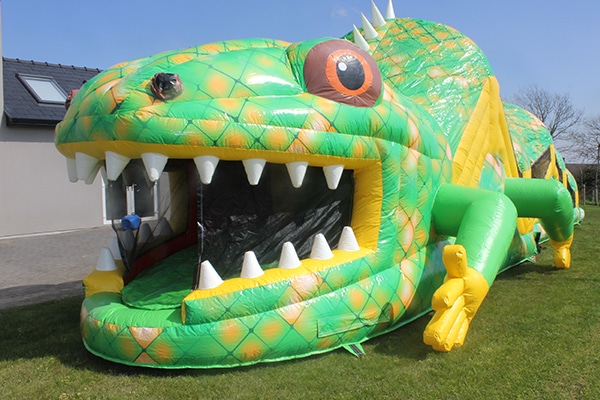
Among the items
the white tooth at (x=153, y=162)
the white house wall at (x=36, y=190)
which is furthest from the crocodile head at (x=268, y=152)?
the white house wall at (x=36, y=190)

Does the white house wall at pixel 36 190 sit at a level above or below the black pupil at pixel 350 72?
below

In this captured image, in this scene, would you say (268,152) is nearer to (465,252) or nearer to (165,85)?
(165,85)

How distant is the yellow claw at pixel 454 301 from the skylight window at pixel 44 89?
35.8ft

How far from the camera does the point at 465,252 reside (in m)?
3.23

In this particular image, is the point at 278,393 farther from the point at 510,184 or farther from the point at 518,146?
the point at 518,146

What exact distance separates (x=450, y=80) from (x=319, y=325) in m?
3.06

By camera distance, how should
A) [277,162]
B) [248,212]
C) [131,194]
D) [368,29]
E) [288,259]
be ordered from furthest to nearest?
[368,29], [131,194], [248,212], [288,259], [277,162]

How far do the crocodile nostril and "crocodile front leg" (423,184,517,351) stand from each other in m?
1.84

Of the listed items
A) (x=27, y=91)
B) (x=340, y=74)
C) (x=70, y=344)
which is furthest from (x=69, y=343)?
(x=27, y=91)

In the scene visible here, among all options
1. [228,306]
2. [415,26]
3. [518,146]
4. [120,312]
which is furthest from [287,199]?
[518,146]

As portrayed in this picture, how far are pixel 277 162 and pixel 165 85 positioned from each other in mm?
747

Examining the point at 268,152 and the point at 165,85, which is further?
the point at 268,152

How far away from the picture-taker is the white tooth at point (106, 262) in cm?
376

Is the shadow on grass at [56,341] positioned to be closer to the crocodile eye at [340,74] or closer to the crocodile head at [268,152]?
the crocodile head at [268,152]
